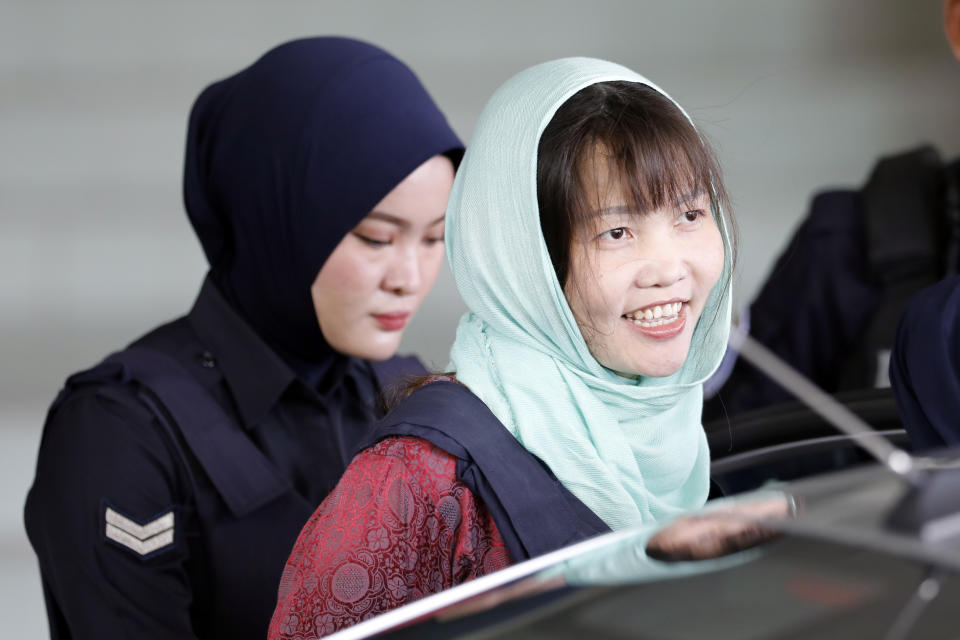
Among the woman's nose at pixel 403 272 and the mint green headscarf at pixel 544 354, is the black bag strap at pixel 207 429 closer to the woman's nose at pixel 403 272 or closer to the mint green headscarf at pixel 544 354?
the woman's nose at pixel 403 272

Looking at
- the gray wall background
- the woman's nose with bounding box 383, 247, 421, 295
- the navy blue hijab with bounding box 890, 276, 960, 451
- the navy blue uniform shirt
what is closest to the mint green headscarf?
the navy blue hijab with bounding box 890, 276, 960, 451

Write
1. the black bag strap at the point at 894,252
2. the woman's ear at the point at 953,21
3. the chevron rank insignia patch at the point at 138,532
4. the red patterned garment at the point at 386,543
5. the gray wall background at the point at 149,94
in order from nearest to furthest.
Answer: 1. the red patterned garment at the point at 386,543
2. the chevron rank insignia patch at the point at 138,532
3. the woman's ear at the point at 953,21
4. the black bag strap at the point at 894,252
5. the gray wall background at the point at 149,94

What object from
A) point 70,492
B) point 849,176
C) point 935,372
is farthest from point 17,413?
point 935,372

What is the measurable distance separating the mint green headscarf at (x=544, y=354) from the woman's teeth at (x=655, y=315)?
56 mm

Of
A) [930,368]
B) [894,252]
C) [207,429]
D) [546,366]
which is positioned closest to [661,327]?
[546,366]

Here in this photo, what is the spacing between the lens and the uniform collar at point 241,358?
66.1 inches

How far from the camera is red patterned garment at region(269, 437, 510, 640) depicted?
1095mm

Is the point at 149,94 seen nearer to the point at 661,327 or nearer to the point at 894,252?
the point at 894,252

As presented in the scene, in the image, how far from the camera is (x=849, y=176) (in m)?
4.06

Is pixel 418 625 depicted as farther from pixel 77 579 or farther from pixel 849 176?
pixel 849 176

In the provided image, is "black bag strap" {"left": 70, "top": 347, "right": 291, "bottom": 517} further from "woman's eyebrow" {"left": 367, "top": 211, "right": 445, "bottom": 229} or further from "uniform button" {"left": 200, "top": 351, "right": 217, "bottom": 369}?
"woman's eyebrow" {"left": 367, "top": 211, "right": 445, "bottom": 229}

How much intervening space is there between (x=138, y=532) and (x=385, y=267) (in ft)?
1.52

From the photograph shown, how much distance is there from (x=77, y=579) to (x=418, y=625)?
0.86 m

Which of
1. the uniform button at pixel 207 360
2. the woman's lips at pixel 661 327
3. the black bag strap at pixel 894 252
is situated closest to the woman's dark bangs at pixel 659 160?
the woman's lips at pixel 661 327
